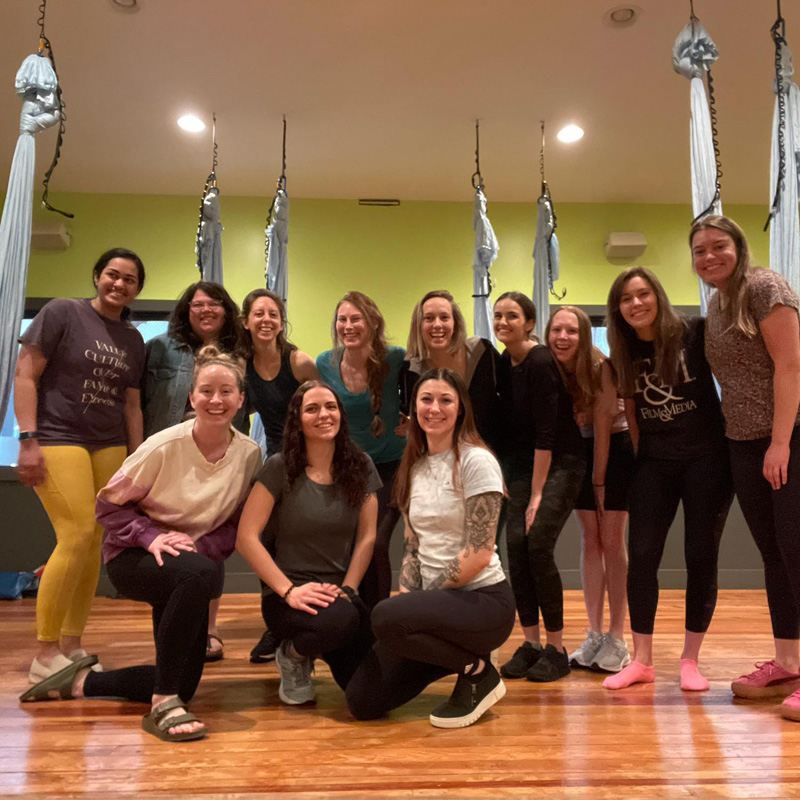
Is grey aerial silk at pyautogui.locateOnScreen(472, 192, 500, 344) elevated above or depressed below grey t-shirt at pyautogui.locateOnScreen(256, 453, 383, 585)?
above

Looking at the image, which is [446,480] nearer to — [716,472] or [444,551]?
[444,551]

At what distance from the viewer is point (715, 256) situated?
7.00ft

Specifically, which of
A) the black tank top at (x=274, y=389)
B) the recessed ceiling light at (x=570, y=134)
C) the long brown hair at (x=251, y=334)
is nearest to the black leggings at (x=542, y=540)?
the black tank top at (x=274, y=389)

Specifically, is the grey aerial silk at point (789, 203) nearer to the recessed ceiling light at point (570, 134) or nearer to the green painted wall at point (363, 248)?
the recessed ceiling light at point (570, 134)

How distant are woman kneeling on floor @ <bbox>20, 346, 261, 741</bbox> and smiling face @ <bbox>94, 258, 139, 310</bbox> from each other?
57 cm

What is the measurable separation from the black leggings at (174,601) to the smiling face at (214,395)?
390 mm

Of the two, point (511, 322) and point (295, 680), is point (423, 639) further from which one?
point (511, 322)

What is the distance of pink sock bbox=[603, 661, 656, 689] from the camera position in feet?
7.20

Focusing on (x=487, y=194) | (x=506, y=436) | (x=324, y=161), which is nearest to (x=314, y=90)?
(x=324, y=161)

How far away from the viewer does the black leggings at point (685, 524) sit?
2150 mm

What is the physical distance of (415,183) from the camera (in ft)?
16.9

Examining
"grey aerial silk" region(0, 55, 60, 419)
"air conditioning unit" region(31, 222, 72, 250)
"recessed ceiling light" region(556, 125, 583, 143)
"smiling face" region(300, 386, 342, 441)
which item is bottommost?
Answer: "smiling face" region(300, 386, 342, 441)

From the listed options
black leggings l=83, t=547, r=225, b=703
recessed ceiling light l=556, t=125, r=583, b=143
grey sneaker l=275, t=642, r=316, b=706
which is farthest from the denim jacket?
→ recessed ceiling light l=556, t=125, r=583, b=143

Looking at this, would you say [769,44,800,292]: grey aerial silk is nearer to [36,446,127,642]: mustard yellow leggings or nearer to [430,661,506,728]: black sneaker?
[430,661,506,728]: black sneaker
